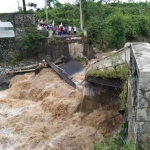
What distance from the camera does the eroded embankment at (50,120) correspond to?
346 inches

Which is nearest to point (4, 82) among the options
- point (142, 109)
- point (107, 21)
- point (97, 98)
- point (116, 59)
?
point (97, 98)

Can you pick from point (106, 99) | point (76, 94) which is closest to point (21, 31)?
point (76, 94)

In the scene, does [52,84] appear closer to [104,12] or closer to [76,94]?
[76,94]

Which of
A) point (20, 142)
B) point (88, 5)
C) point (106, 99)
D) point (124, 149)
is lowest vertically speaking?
point (20, 142)

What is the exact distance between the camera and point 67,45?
19734 millimetres

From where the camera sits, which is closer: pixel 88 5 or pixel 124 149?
pixel 124 149

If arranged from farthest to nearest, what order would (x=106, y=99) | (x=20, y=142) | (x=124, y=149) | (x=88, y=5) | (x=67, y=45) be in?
1. (x=88, y=5)
2. (x=67, y=45)
3. (x=106, y=99)
4. (x=20, y=142)
5. (x=124, y=149)

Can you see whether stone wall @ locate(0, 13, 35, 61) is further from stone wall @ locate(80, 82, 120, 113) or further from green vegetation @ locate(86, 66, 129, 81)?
green vegetation @ locate(86, 66, 129, 81)

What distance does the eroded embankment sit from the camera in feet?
28.8

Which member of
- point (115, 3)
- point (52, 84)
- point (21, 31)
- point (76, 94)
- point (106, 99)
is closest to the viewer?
point (106, 99)

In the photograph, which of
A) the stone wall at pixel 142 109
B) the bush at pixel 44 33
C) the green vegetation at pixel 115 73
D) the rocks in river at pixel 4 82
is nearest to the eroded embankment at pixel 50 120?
the rocks in river at pixel 4 82

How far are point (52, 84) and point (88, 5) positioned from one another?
47.2 feet

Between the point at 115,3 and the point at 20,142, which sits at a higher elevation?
the point at 115,3

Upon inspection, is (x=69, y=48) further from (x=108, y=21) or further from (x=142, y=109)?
(x=142, y=109)
